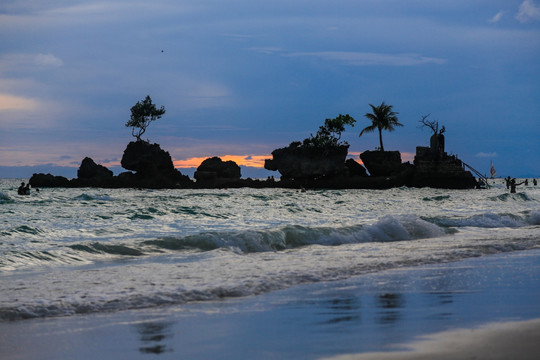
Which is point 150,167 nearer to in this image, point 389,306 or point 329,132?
point 329,132

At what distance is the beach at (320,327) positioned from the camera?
15.0ft

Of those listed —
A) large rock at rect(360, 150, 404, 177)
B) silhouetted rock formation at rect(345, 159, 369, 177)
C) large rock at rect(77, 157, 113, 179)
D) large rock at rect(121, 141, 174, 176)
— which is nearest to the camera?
large rock at rect(360, 150, 404, 177)

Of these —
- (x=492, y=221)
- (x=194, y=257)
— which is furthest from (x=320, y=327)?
(x=492, y=221)

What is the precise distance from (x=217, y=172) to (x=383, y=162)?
2204 centimetres

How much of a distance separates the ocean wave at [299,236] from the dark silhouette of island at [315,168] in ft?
166

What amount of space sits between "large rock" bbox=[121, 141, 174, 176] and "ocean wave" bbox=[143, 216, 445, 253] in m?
64.6

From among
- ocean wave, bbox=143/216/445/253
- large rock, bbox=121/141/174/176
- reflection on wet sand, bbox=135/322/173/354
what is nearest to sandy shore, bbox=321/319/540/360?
reflection on wet sand, bbox=135/322/173/354

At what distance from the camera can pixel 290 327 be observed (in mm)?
5445

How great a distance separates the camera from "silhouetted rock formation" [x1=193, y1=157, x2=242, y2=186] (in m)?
78.5

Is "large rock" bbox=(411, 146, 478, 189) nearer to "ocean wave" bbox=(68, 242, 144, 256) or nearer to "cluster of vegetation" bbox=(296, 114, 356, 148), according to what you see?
"cluster of vegetation" bbox=(296, 114, 356, 148)

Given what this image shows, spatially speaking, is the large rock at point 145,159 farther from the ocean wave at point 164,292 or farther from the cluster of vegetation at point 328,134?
the ocean wave at point 164,292

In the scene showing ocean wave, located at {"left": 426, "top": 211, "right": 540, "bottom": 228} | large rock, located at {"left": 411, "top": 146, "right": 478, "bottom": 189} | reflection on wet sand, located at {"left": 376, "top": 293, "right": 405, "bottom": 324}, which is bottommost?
reflection on wet sand, located at {"left": 376, "top": 293, "right": 405, "bottom": 324}

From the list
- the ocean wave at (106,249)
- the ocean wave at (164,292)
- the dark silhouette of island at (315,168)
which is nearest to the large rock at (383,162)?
the dark silhouette of island at (315,168)

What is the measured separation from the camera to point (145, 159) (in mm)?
78625
